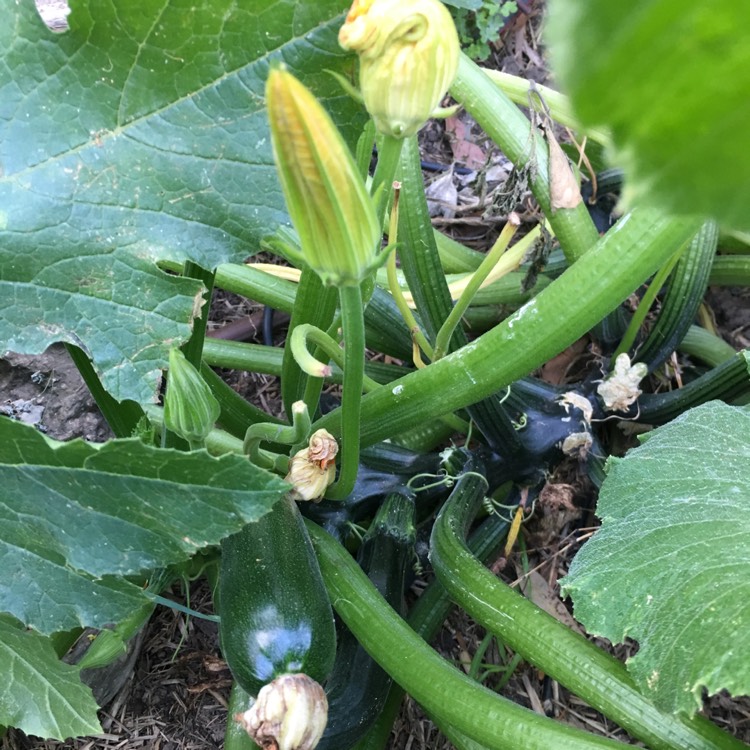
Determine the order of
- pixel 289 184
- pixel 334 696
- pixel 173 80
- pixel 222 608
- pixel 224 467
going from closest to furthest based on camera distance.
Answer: pixel 289 184, pixel 224 467, pixel 173 80, pixel 222 608, pixel 334 696

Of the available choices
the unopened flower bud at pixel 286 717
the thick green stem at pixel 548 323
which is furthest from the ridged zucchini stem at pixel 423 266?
the unopened flower bud at pixel 286 717

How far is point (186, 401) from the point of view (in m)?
0.88

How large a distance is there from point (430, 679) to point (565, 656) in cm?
17

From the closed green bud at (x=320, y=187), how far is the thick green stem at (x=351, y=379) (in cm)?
5

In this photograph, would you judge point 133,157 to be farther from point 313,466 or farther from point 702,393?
point 702,393

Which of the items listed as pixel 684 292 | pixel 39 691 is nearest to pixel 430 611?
pixel 39 691

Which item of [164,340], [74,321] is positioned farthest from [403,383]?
[74,321]

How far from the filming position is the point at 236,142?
2.83 ft

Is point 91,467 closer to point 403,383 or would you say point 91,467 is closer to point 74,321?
point 74,321

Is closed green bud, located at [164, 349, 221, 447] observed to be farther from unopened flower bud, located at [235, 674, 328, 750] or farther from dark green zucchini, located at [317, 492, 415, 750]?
Result: dark green zucchini, located at [317, 492, 415, 750]

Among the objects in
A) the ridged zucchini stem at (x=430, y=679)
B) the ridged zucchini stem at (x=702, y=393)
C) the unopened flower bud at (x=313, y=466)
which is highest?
the unopened flower bud at (x=313, y=466)

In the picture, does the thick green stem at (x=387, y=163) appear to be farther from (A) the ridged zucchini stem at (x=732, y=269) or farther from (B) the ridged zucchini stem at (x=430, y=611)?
(A) the ridged zucchini stem at (x=732, y=269)

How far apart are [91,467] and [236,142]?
383 millimetres

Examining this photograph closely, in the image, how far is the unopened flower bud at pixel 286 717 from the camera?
83 cm
